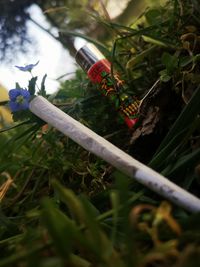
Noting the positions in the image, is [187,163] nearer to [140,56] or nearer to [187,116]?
[187,116]

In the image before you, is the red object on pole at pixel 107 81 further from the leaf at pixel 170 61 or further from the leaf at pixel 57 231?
the leaf at pixel 57 231

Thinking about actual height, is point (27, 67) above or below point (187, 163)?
above

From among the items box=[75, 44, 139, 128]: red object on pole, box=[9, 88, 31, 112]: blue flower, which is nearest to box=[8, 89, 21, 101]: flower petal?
box=[9, 88, 31, 112]: blue flower

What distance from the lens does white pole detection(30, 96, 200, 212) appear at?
0.67ft

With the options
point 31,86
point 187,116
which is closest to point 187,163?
point 187,116

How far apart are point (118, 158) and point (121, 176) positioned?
0.24 ft

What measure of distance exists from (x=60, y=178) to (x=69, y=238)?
24 centimetres

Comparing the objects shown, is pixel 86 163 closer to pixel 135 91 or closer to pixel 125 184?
pixel 135 91

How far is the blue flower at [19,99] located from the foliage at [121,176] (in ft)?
0.04

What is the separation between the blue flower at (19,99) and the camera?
13.0 inches

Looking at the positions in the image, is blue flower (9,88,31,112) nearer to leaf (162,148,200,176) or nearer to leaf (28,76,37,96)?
leaf (28,76,37,96)

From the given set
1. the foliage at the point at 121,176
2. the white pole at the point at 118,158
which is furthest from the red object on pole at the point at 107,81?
the white pole at the point at 118,158

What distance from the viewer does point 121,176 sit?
0.16m

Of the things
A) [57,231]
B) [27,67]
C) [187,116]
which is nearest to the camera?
[57,231]
